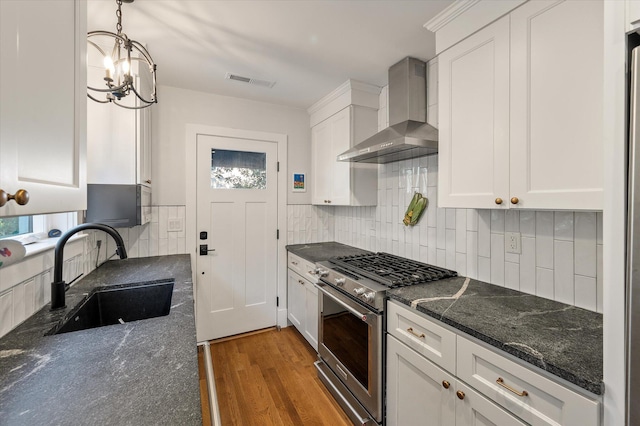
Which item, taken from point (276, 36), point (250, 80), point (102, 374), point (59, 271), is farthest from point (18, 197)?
point (250, 80)

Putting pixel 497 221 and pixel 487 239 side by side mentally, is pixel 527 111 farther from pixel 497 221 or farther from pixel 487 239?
pixel 487 239

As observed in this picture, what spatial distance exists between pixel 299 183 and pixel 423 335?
223 cm

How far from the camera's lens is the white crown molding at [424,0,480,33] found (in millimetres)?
1448

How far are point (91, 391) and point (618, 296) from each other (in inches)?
54.5

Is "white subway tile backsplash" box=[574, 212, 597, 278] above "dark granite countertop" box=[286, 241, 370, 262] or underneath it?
above

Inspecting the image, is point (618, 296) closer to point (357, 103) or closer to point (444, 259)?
point (444, 259)

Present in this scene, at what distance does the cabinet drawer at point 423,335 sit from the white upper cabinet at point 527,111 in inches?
26.1

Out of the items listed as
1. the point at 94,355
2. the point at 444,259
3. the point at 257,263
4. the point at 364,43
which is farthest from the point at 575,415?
the point at 257,263

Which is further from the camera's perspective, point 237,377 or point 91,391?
point 237,377

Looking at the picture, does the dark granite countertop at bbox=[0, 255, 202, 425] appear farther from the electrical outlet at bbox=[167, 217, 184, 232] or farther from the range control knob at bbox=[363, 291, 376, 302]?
the electrical outlet at bbox=[167, 217, 184, 232]

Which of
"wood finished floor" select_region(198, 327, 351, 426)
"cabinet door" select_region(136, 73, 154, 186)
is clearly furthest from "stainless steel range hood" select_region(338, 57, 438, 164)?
"wood finished floor" select_region(198, 327, 351, 426)

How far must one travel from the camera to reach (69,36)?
0.77 meters

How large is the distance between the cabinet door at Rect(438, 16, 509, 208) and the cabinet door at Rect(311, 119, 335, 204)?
1.39m

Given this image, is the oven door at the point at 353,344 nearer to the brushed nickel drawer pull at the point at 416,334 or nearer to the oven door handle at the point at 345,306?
the oven door handle at the point at 345,306
